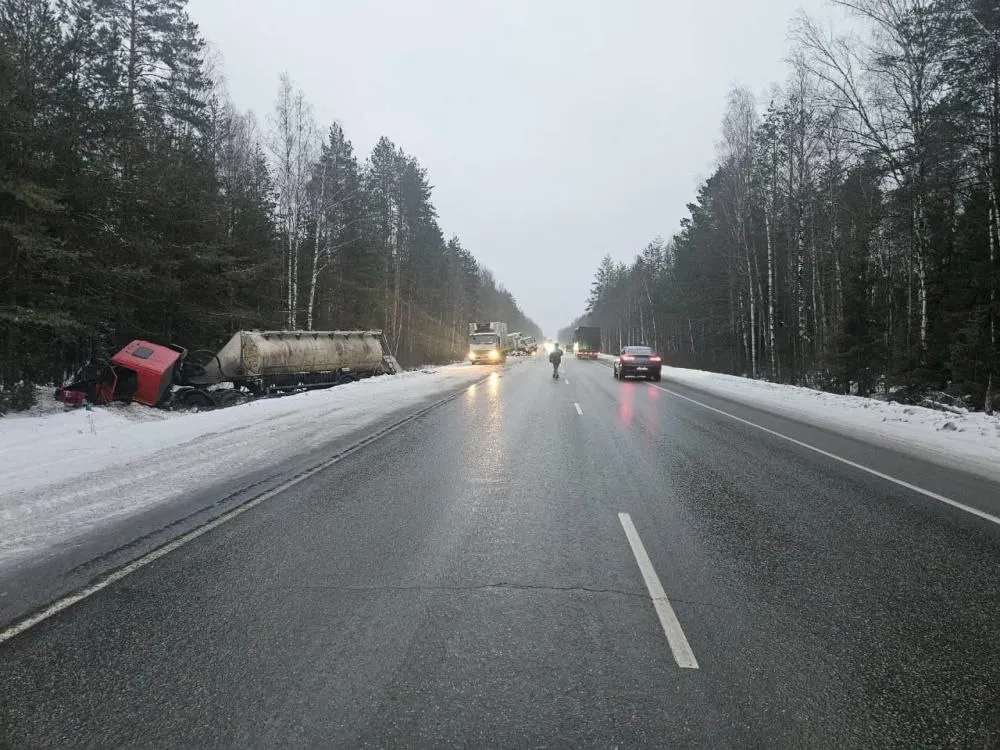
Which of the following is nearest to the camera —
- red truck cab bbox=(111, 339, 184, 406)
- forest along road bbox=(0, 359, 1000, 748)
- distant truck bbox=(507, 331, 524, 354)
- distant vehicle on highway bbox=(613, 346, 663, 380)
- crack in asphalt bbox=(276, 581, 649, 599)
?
forest along road bbox=(0, 359, 1000, 748)

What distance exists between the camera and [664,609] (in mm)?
3400

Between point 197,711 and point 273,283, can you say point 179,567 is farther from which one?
point 273,283

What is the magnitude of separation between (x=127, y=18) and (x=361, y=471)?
1078 inches

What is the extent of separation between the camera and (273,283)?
87.4 feet

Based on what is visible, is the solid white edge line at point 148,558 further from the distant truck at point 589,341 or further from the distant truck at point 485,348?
the distant truck at point 589,341

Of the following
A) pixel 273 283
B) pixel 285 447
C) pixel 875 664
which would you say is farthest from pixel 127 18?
pixel 875 664

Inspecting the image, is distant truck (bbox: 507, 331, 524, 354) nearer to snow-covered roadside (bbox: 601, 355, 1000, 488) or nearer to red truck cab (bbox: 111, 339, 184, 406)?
snow-covered roadside (bbox: 601, 355, 1000, 488)

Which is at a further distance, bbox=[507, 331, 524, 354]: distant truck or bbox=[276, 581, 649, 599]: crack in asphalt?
bbox=[507, 331, 524, 354]: distant truck

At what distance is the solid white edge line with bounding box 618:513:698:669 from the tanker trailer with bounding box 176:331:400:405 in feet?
52.3

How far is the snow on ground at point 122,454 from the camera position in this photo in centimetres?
522

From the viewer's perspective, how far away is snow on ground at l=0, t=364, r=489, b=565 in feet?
17.1

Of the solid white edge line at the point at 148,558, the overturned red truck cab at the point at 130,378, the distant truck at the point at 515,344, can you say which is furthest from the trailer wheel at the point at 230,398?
the distant truck at the point at 515,344

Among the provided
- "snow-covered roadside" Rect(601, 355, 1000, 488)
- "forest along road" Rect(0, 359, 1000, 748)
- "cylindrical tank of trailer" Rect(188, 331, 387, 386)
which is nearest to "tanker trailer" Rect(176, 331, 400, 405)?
"cylindrical tank of trailer" Rect(188, 331, 387, 386)

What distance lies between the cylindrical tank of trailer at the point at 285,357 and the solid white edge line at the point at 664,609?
54.4 feet
